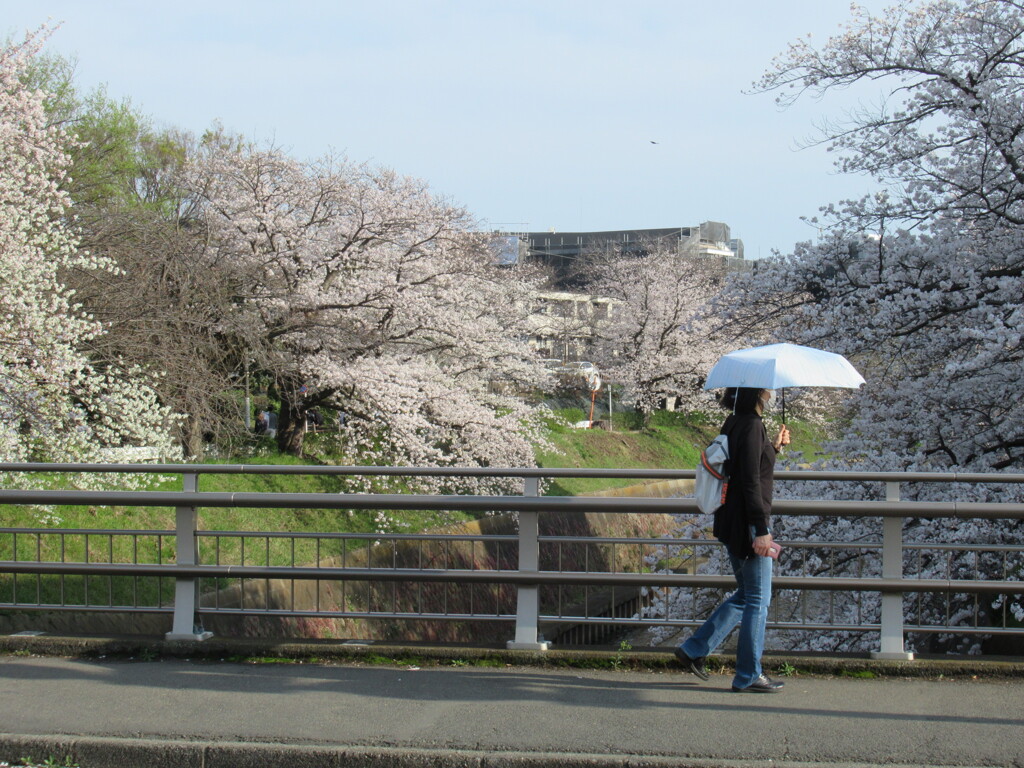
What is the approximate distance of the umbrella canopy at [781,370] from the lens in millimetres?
5398

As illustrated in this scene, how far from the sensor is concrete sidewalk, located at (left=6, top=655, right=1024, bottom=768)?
4684 mm

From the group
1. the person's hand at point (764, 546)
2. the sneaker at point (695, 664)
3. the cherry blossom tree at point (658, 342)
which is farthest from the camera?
the cherry blossom tree at point (658, 342)

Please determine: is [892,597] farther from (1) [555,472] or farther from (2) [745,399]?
(1) [555,472]

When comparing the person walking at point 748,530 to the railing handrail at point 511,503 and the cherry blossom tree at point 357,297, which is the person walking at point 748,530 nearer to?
the railing handrail at point 511,503

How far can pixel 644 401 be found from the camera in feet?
157

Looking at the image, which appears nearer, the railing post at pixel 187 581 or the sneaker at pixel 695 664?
the sneaker at pixel 695 664

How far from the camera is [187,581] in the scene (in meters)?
6.47

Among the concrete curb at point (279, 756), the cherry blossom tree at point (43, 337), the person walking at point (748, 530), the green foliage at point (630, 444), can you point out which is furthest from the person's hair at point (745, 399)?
the green foliage at point (630, 444)

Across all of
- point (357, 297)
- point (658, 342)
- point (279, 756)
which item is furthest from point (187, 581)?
point (658, 342)

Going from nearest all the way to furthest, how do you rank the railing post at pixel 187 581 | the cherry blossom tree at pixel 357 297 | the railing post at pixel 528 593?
the railing post at pixel 528 593
the railing post at pixel 187 581
the cherry blossom tree at pixel 357 297

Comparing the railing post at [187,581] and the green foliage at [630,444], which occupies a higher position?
the railing post at [187,581]

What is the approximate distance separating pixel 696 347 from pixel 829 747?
44.2m

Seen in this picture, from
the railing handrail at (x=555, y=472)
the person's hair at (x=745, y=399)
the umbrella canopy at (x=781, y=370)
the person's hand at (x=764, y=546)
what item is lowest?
the person's hand at (x=764, y=546)

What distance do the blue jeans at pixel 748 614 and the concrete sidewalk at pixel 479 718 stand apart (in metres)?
0.19
